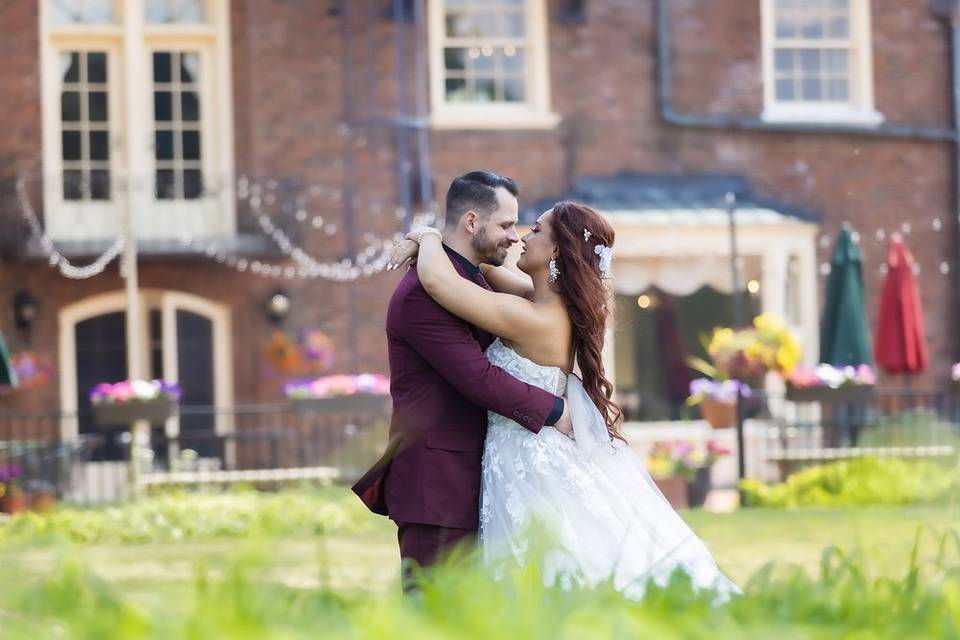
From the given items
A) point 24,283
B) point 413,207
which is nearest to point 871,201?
point 413,207

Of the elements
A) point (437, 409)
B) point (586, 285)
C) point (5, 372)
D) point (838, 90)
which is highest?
point (838, 90)

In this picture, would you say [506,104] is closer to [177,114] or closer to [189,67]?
[189,67]

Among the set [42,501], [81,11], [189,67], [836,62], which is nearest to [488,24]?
[189,67]

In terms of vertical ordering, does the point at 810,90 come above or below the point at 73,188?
above

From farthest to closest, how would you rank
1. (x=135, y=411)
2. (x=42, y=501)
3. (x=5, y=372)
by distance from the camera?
(x=135, y=411), (x=5, y=372), (x=42, y=501)

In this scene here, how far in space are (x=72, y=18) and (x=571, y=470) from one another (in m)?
12.6

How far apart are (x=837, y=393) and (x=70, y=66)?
25.7 feet

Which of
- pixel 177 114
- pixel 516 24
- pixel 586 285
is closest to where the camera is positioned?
pixel 586 285

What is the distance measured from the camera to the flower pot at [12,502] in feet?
42.2

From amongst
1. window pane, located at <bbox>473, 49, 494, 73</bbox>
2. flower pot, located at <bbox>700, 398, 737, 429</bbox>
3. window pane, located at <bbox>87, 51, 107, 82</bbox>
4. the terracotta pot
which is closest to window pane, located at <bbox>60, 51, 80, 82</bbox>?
window pane, located at <bbox>87, 51, 107, 82</bbox>

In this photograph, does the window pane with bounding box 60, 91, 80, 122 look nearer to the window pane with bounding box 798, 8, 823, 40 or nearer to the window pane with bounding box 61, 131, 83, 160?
the window pane with bounding box 61, 131, 83, 160

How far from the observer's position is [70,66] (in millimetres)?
16125

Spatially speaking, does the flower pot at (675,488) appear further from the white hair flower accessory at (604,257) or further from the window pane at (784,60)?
the white hair flower accessory at (604,257)

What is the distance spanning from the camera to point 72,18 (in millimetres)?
16078
